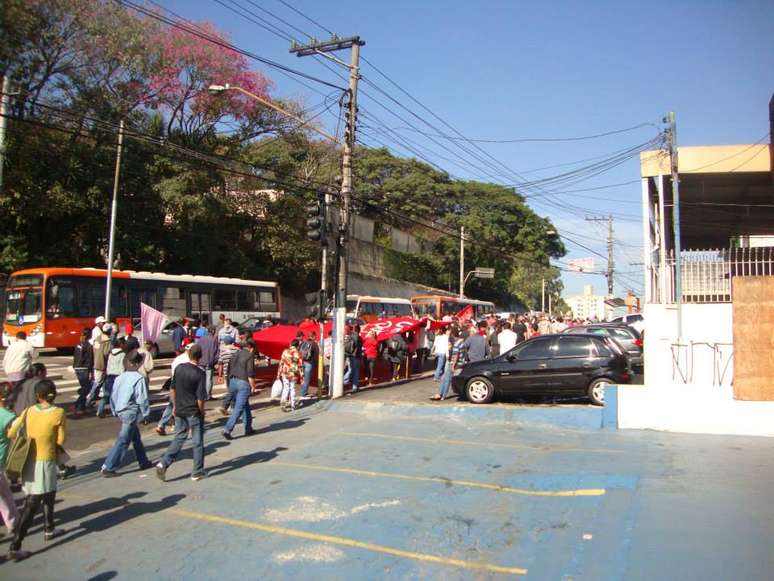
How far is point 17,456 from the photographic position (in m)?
6.03

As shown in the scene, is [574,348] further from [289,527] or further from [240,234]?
[240,234]

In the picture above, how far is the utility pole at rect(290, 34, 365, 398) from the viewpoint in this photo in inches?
590

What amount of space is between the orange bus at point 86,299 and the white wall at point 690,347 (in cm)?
1844

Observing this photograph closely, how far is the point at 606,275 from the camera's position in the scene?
50188 millimetres

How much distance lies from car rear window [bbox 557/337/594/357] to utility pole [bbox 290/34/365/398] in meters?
4.95

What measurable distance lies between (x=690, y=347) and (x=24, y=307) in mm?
21110

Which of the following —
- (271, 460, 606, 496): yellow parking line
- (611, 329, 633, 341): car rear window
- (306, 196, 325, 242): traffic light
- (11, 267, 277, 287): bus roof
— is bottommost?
(271, 460, 606, 496): yellow parking line

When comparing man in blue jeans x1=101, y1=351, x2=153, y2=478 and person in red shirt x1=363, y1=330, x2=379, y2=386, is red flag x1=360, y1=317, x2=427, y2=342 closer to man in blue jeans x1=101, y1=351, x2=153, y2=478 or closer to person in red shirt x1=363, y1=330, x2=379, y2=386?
person in red shirt x1=363, y1=330, x2=379, y2=386

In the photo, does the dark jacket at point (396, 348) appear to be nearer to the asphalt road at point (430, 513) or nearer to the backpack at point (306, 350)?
the backpack at point (306, 350)

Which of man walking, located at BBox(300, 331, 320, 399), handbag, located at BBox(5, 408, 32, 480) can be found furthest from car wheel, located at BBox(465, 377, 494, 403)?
handbag, located at BBox(5, 408, 32, 480)

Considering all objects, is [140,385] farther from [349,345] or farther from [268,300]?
[268,300]

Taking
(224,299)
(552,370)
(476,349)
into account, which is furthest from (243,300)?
(552,370)

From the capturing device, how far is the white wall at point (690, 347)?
11.1 m

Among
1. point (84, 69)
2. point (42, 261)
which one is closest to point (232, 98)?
point (84, 69)
